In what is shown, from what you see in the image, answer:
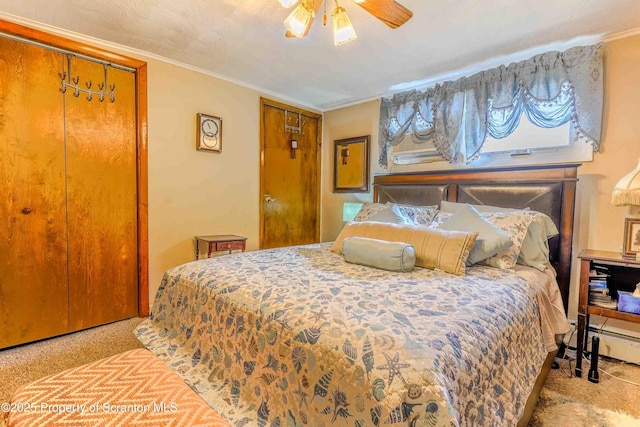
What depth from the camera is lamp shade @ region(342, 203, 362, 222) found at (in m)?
3.60

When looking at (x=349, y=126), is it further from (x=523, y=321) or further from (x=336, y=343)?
(x=336, y=343)

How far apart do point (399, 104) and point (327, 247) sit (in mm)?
1821

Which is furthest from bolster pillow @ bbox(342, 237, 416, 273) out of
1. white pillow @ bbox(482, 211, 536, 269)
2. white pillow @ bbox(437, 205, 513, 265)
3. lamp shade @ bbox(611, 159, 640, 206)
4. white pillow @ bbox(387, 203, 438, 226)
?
lamp shade @ bbox(611, 159, 640, 206)

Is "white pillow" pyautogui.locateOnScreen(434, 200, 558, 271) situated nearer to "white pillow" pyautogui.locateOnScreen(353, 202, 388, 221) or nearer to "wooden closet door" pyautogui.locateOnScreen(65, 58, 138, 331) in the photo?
"white pillow" pyautogui.locateOnScreen(353, 202, 388, 221)

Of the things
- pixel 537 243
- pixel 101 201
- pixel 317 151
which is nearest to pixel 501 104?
pixel 537 243

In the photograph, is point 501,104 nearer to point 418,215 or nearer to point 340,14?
point 418,215

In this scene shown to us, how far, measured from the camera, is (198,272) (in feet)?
5.71

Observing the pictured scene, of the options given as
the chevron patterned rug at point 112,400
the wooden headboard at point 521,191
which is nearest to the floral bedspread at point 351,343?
the chevron patterned rug at point 112,400

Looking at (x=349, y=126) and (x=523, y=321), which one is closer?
(x=523, y=321)

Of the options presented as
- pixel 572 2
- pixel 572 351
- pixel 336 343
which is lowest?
pixel 572 351

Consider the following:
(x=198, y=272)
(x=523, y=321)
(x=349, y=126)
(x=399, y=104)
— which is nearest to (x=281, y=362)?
(x=198, y=272)

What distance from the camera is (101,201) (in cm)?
257

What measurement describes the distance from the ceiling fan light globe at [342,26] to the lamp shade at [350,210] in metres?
2.10

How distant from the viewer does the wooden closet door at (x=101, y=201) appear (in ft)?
8.01
